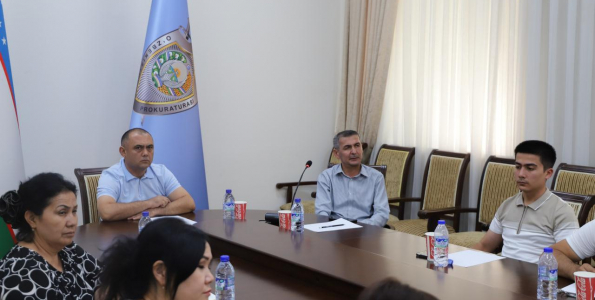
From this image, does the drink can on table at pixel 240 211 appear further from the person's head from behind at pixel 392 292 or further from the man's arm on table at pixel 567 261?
the person's head from behind at pixel 392 292

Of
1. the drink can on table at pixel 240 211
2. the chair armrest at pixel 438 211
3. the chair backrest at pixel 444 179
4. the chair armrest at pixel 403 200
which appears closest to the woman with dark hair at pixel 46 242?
the drink can on table at pixel 240 211

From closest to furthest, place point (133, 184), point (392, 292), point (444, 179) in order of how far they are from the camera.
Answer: point (392, 292) < point (133, 184) < point (444, 179)

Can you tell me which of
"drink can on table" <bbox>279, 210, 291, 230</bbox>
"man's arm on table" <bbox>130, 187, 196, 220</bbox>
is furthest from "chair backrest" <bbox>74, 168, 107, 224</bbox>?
"drink can on table" <bbox>279, 210, 291, 230</bbox>

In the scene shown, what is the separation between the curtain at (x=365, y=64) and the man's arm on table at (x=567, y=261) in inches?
123

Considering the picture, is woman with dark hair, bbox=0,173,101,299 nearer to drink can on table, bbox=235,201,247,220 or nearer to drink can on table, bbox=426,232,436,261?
drink can on table, bbox=235,201,247,220

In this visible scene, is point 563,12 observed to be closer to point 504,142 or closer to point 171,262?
point 504,142

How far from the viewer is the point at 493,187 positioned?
14.3 feet

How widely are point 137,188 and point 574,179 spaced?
2818mm

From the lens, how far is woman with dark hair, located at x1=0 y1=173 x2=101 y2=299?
1.94m

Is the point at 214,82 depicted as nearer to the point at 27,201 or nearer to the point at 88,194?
the point at 88,194

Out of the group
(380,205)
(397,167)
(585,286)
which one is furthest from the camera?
(397,167)

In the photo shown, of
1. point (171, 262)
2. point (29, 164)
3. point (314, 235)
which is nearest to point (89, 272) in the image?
point (171, 262)

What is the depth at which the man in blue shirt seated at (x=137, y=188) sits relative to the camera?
344 cm

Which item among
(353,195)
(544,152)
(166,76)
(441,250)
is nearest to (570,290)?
(441,250)
